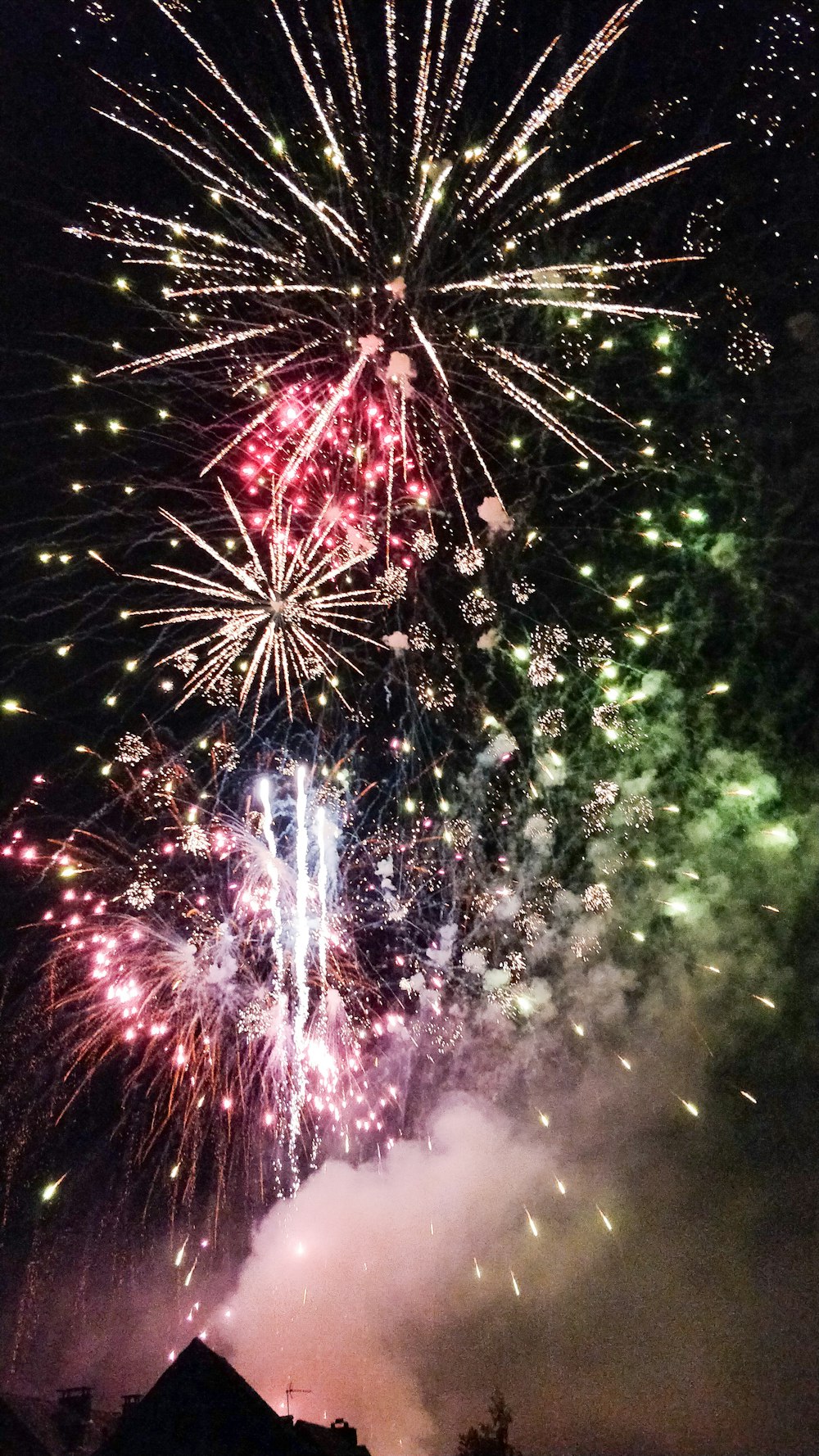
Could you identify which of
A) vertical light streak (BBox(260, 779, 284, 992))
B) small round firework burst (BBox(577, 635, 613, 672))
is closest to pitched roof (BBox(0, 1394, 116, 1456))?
vertical light streak (BBox(260, 779, 284, 992))

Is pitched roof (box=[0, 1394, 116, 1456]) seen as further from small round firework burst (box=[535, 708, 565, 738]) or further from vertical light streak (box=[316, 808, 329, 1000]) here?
small round firework burst (box=[535, 708, 565, 738])

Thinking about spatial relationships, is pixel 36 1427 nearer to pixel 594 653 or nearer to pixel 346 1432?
pixel 346 1432

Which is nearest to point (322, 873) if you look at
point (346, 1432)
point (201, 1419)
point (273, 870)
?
point (273, 870)

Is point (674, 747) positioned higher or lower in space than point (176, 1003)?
higher

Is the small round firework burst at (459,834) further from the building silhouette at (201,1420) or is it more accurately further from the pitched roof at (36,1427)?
the pitched roof at (36,1427)

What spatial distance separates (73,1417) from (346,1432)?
17.8 ft

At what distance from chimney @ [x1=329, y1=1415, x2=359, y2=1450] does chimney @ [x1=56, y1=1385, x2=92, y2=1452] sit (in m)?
4.89

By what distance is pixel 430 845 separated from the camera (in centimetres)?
1098

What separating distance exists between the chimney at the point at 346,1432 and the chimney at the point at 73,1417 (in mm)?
4888

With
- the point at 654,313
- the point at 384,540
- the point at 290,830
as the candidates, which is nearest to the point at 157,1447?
the point at 290,830

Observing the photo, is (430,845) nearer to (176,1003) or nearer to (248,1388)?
(176,1003)

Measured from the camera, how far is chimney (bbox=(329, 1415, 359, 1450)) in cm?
1893

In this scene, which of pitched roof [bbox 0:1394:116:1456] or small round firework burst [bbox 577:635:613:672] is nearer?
small round firework burst [bbox 577:635:613:672]

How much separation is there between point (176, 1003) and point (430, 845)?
3523mm
